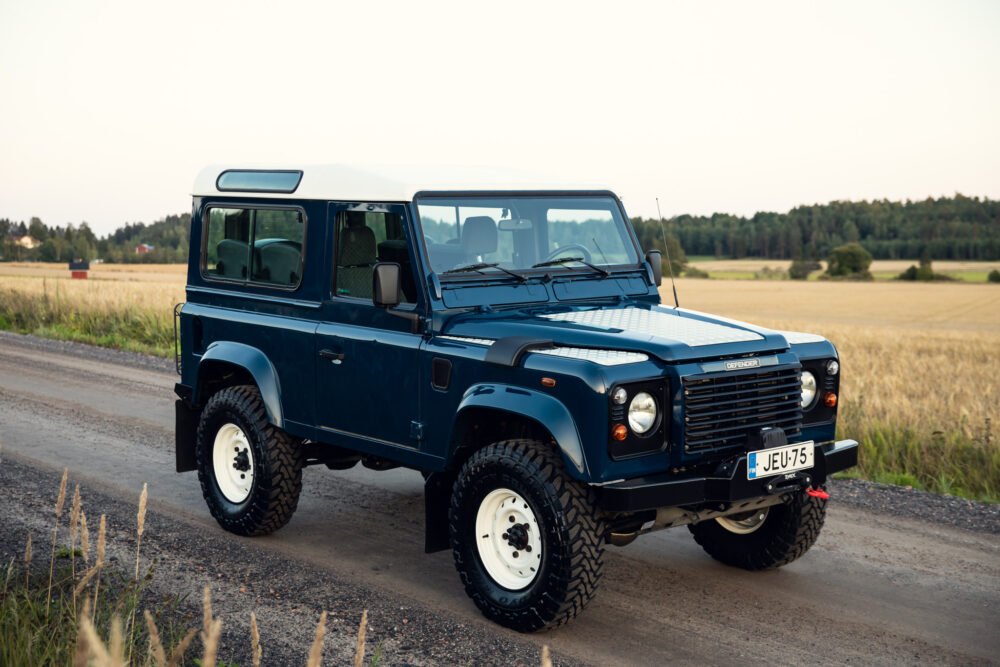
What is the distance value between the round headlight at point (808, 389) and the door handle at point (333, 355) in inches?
104

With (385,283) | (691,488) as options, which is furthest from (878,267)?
(691,488)

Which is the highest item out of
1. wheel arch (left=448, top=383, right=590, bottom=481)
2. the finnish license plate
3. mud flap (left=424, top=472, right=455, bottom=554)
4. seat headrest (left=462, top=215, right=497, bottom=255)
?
seat headrest (left=462, top=215, right=497, bottom=255)

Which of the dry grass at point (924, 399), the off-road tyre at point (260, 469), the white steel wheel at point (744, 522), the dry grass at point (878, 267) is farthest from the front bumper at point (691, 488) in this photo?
the dry grass at point (878, 267)

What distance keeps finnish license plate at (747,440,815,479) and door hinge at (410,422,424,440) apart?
1779mm

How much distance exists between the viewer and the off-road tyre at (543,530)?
5129 millimetres

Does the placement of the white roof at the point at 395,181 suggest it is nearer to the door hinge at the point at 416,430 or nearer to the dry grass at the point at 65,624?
the door hinge at the point at 416,430

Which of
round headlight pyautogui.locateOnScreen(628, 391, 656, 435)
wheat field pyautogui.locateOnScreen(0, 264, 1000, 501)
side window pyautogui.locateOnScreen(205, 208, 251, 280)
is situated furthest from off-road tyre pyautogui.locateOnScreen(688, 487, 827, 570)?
side window pyautogui.locateOnScreen(205, 208, 251, 280)

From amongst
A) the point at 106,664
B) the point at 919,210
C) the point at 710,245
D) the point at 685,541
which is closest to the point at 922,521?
the point at 685,541

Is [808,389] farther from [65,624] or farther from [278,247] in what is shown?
[65,624]

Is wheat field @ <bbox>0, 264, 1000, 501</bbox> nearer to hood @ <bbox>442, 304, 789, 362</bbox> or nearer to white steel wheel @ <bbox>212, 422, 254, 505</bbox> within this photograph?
hood @ <bbox>442, 304, 789, 362</bbox>

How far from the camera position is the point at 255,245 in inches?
282

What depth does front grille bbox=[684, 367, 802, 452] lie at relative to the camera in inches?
207

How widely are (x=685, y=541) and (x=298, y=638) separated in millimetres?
2905

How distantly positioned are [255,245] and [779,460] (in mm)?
3677
